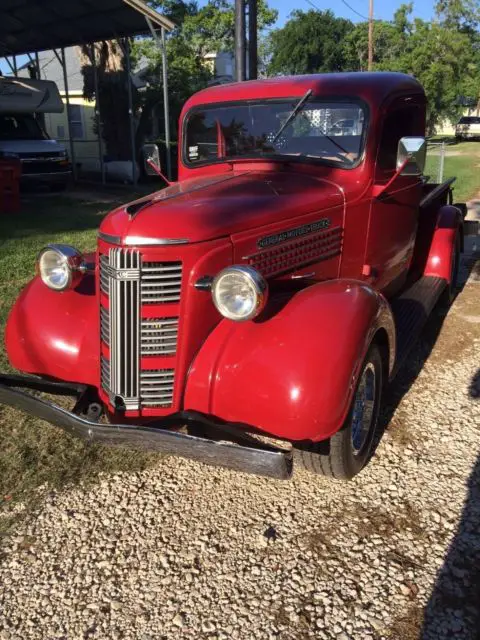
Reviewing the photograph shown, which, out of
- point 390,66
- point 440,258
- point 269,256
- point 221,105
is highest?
point 390,66

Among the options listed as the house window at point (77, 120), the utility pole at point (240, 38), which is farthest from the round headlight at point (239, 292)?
the house window at point (77, 120)

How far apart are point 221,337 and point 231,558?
3.38 feet

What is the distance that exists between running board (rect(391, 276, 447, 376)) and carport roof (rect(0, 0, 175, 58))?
10.1m

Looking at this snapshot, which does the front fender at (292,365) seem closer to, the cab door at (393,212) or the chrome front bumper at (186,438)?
the chrome front bumper at (186,438)

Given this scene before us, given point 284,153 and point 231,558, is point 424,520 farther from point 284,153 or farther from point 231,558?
point 284,153

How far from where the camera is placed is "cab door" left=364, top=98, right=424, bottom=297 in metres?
4.14

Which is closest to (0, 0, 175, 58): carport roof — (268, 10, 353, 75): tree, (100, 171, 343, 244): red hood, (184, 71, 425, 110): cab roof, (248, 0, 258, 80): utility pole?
(248, 0, 258, 80): utility pole

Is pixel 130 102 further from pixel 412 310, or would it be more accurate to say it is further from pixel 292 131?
pixel 412 310

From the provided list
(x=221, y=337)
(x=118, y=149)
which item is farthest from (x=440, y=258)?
(x=118, y=149)

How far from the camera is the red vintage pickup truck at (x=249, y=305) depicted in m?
2.60

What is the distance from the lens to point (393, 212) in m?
4.46

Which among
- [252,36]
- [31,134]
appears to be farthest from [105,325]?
[31,134]

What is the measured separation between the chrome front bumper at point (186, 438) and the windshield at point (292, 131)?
2.09 m

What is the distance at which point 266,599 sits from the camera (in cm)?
246
